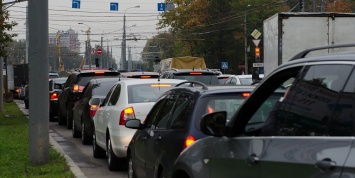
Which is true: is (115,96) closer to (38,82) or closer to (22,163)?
(38,82)

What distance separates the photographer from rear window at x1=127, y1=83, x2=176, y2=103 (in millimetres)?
10664

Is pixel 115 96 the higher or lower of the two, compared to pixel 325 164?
lower

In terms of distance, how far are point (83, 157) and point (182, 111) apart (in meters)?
6.32

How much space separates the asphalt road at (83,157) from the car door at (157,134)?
2848 millimetres

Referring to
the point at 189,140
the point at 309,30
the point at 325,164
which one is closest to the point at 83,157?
the point at 309,30

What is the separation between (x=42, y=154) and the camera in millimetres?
10695

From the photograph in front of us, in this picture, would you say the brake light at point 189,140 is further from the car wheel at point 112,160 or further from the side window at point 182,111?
the car wheel at point 112,160

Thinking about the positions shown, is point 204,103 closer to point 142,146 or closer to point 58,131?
point 142,146

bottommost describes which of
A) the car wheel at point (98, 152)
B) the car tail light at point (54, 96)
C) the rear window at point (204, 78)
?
the car wheel at point (98, 152)

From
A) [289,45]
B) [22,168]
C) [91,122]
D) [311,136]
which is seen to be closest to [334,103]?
[311,136]

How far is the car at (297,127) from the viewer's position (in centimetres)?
334

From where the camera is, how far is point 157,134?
289 inches

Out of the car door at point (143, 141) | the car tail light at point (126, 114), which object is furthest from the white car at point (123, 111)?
the car door at point (143, 141)

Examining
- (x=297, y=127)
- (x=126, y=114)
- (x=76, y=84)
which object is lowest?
(x=126, y=114)
